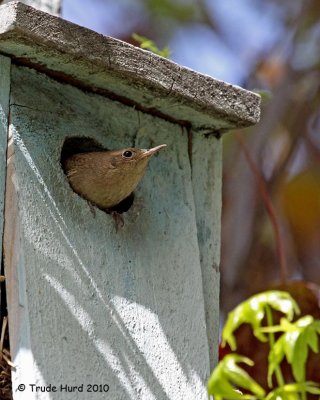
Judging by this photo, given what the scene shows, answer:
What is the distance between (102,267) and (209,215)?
595 mm

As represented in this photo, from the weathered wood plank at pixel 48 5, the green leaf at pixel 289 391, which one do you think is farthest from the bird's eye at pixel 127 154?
the green leaf at pixel 289 391

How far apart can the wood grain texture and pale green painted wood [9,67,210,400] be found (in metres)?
0.07

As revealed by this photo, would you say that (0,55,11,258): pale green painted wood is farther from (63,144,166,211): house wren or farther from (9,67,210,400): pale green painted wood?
(63,144,166,211): house wren

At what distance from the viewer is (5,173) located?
349cm

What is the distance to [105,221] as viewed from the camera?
3.68 metres

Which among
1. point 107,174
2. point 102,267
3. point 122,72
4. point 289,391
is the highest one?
point 122,72

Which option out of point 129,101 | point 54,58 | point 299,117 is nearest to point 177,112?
point 129,101

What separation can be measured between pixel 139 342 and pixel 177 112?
0.84 m

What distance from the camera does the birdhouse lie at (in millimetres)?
3377

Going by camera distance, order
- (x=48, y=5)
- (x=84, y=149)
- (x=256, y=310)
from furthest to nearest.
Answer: (x=48, y=5)
(x=84, y=149)
(x=256, y=310)

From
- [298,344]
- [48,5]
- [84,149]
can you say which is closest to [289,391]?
[298,344]

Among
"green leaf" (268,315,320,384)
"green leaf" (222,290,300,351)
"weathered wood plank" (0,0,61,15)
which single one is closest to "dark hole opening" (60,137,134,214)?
"weathered wood plank" (0,0,61,15)

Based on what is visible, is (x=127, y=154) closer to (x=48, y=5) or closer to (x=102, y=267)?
(x=102, y=267)

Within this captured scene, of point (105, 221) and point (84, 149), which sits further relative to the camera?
point (84, 149)
